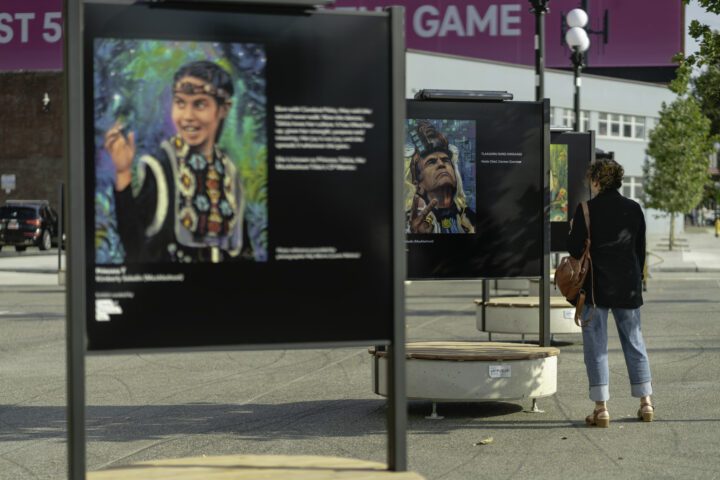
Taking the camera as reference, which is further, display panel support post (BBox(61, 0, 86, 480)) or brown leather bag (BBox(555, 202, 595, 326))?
brown leather bag (BBox(555, 202, 595, 326))

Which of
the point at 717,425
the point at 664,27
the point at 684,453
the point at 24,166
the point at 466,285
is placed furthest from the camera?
the point at 664,27

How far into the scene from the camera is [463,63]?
223 ft

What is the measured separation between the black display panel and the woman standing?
8709 millimetres

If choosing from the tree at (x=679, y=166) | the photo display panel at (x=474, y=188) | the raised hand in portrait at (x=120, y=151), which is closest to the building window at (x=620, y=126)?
the tree at (x=679, y=166)

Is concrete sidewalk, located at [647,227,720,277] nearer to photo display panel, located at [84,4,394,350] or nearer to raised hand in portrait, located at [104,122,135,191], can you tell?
photo display panel, located at [84,4,394,350]

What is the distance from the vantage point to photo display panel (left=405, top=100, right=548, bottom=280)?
11.2 meters

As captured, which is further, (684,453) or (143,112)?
(684,453)

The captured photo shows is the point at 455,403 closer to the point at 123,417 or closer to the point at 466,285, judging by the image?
the point at 123,417

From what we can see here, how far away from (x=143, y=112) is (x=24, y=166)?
62.0 meters

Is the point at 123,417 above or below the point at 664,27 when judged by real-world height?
below

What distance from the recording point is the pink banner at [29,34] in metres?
75.2

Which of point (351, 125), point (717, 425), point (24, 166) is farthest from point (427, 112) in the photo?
point (24, 166)

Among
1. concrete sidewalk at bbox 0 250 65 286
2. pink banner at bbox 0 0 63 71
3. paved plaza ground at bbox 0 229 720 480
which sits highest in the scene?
pink banner at bbox 0 0 63 71

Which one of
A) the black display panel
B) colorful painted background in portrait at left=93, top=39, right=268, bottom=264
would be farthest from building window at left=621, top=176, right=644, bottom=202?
colorful painted background in portrait at left=93, top=39, right=268, bottom=264
